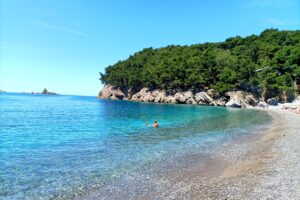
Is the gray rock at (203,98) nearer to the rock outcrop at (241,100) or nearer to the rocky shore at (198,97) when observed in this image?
the rocky shore at (198,97)

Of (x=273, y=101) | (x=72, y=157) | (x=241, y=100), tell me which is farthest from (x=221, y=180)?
(x=273, y=101)

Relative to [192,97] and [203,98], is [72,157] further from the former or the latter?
[192,97]

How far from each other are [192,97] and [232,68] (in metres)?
18.3

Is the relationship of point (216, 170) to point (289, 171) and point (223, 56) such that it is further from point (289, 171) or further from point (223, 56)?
point (223, 56)

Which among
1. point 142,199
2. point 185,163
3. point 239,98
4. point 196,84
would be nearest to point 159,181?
point 142,199

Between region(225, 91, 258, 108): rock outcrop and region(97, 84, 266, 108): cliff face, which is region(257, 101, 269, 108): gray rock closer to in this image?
region(97, 84, 266, 108): cliff face

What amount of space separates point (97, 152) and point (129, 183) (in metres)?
5.94

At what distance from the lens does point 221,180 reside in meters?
10.3

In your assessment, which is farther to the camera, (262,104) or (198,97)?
(198,97)

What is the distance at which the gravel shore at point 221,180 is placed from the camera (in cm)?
870

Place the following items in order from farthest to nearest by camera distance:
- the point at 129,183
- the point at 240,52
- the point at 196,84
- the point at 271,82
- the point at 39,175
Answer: the point at 240,52, the point at 196,84, the point at 271,82, the point at 39,175, the point at 129,183

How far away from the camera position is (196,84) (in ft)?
295

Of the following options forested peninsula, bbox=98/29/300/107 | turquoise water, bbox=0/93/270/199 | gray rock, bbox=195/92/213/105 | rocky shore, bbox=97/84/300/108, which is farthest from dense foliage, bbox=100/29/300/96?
turquoise water, bbox=0/93/270/199

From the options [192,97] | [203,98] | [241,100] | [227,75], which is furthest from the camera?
[192,97]
